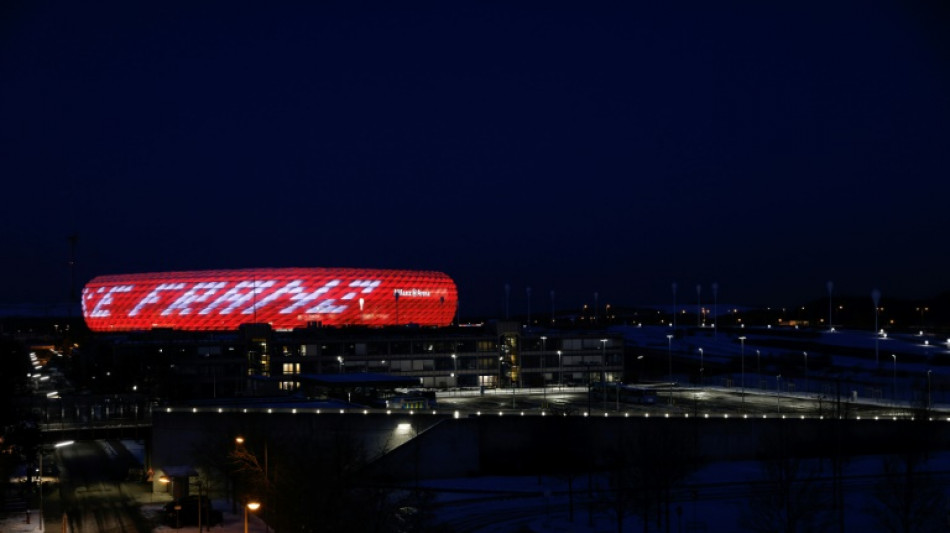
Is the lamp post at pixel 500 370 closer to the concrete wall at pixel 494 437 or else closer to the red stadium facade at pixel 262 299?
the red stadium facade at pixel 262 299

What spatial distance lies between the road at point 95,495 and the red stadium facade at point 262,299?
56.7 metres

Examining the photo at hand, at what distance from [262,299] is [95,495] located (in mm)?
73658

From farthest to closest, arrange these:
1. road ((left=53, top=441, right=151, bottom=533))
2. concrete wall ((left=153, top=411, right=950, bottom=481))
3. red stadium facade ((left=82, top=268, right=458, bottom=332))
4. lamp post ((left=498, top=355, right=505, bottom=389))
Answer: red stadium facade ((left=82, top=268, right=458, bottom=332))
lamp post ((left=498, top=355, right=505, bottom=389))
concrete wall ((left=153, top=411, right=950, bottom=481))
road ((left=53, top=441, right=151, bottom=533))

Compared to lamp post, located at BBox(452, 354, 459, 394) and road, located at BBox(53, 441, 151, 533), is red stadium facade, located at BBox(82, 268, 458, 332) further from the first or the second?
road, located at BBox(53, 441, 151, 533)

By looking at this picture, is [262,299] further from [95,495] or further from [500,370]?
[95,495]

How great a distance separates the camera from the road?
3384cm

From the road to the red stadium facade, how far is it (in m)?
56.7

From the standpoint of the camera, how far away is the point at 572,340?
276ft

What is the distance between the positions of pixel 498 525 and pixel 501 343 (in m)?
49.1

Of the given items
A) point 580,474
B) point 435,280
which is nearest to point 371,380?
→ point 580,474

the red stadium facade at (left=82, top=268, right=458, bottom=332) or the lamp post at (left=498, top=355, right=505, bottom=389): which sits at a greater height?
the red stadium facade at (left=82, top=268, right=458, bottom=332)

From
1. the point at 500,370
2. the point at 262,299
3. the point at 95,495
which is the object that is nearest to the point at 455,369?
the point at 500,370

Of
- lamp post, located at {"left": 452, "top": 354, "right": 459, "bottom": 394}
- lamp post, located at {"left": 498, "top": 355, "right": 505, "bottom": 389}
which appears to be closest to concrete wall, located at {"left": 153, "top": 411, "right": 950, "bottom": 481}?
lamp post, located at {"left": 452, "top": 354, "right": 459, "bottom": 394}

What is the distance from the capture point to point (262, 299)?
370 feet
